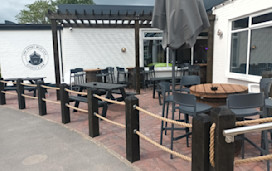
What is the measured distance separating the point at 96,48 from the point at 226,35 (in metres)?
5.76

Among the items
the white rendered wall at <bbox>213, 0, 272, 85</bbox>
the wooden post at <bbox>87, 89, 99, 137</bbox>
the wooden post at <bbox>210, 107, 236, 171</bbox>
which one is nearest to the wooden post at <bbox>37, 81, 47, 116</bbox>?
the wooden post at <bbox>87, 89, 99, 137</bbox>

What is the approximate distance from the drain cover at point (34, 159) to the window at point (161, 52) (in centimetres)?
744

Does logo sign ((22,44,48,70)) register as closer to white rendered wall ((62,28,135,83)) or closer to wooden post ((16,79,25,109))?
white rendered wall ((62,28,135,83))

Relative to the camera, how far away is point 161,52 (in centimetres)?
988

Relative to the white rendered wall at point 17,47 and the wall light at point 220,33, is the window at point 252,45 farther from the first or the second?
the white rendered wall at point 17,47

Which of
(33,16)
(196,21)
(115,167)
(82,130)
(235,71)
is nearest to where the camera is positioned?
(115,167)

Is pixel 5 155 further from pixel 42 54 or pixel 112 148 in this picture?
pixel 42 54

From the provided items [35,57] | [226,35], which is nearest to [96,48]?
[35,57]

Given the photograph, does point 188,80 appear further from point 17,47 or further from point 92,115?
point 17,47

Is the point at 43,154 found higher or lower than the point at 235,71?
lower

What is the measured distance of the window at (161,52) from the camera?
9.67m

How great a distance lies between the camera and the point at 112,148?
10.8 feet

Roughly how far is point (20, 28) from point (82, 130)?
26.2ft

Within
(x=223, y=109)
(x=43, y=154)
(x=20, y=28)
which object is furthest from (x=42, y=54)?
(x=223, y=109)
